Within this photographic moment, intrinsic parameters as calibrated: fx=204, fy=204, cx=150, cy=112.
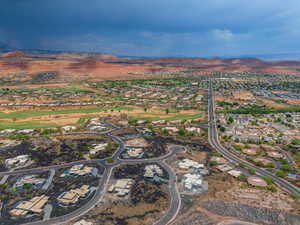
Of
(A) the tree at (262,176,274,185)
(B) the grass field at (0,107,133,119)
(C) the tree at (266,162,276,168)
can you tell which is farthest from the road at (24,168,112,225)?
(B) the grass field at (0,107,133,119)

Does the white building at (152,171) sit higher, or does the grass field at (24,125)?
the grass field at (24,125)

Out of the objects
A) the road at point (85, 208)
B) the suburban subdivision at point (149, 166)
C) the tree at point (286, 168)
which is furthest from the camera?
the tree at point (286, 168)

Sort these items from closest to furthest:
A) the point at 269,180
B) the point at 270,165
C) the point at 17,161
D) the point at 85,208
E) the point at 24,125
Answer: the point at 85,208, the point at 269,180, the point at 270,165, the point at 17,161, the point at 24,125

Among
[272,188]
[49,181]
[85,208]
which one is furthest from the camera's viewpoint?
[49,181]

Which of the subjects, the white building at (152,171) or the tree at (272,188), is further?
the white building at (152,171)

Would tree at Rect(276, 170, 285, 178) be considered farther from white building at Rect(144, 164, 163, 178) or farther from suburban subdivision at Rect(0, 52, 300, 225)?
white building at Rect(144, 164, 163, 178)

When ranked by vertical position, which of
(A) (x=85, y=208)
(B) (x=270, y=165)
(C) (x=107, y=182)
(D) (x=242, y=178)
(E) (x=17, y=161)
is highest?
(B) (x=270, y=165)

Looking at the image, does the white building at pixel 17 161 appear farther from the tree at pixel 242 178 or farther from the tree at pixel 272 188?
the tree at pixel 272 188

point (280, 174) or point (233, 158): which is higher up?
point (280, 174)

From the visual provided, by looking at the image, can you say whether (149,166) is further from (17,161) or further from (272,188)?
(17,161)

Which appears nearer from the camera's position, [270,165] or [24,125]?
[270,165]

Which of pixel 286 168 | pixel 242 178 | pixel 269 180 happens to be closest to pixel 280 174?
pixel 286 168

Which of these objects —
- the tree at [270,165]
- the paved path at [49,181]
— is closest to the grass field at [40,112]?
the paved path at [49,181]
